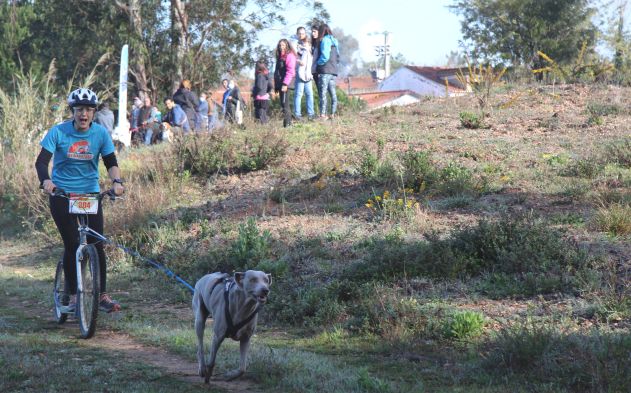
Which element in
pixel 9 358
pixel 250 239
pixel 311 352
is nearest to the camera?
pixel 9 358

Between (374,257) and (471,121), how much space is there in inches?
340

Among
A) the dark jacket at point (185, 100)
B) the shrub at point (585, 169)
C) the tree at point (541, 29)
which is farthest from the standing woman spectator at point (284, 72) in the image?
the tree at point (541, 29)

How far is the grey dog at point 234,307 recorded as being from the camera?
6.07 metres

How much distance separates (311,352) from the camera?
7754 millimetres

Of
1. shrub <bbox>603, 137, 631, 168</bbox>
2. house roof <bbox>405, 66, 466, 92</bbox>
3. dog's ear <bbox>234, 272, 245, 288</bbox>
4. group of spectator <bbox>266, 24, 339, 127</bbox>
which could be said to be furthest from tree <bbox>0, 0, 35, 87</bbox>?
dog's ear <bbox>234, 272, 245, 288</bbox>

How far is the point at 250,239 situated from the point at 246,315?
482 cm

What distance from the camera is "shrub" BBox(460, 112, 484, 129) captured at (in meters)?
17.5

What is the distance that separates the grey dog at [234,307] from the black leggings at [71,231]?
2.19 m

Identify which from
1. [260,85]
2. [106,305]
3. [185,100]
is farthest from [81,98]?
[185,100]

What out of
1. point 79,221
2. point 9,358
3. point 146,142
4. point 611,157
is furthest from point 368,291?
point 146,142

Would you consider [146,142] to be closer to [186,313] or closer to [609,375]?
[186,313]

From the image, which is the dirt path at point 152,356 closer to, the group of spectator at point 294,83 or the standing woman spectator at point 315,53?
the group of spectator at point 294,83

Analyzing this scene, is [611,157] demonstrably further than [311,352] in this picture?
Yes

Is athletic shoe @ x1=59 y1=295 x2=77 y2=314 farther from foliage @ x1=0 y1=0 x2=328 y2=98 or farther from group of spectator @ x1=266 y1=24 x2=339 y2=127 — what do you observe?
foliage @ x1=0 y1=0 x2=328 y2=98
